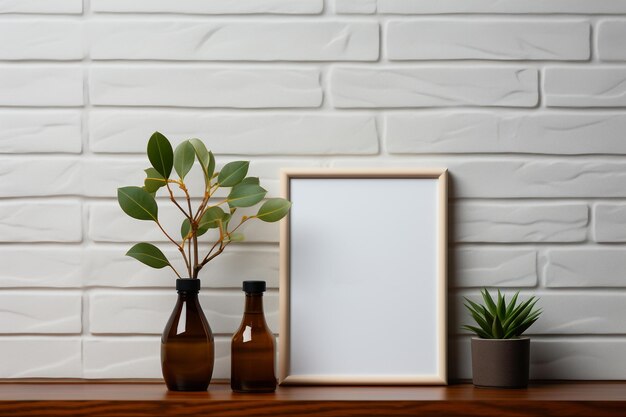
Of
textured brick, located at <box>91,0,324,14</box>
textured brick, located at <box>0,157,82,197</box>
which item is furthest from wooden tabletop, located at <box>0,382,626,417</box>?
textured brick, located at <box>91,0,324,14</box>

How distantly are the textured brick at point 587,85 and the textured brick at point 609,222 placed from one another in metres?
0.19

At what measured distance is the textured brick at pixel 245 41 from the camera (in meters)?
1.29

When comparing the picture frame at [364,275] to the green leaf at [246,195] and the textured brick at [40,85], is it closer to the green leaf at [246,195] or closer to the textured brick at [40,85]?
the green leaf at [246,195]

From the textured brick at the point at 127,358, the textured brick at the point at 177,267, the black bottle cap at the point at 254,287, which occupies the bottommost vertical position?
the textured brick at the point at 127,358

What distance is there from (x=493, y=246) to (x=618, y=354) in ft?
0.96

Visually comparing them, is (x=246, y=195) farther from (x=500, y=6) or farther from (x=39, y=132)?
(x=500, y=6)

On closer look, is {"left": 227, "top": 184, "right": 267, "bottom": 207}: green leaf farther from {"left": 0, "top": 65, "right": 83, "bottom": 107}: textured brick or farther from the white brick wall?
{"left": 0, "top": 65, "right": 83, "bottom": 107}: textured brick

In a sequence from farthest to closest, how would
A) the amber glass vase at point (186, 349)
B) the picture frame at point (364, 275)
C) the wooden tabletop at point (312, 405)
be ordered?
the picture frame at point (364, 275) < the amber glass vase at point (186, 349) < the wooden tabletop at point (312, 405)

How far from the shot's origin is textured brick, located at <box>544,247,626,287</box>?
1272mm

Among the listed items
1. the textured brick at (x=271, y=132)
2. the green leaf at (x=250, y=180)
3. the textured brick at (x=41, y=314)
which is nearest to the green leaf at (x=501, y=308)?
the textured brick at (x=271, y=132)

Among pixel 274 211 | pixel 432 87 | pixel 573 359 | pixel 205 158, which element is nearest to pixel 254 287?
pixel 274 211

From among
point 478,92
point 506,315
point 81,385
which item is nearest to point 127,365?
point 81,385

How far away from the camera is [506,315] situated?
1.18 m

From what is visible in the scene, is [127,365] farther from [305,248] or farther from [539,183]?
[539,183]
